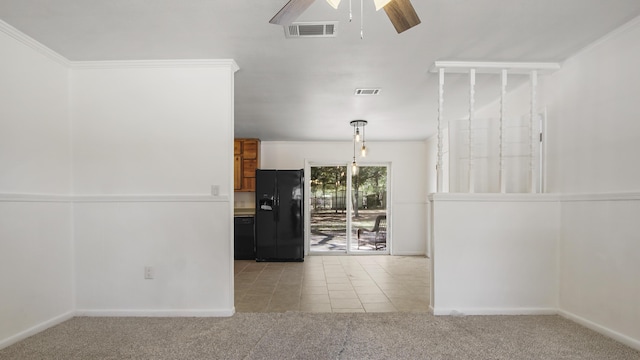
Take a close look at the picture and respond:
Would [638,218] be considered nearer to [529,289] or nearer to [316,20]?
[529,289]

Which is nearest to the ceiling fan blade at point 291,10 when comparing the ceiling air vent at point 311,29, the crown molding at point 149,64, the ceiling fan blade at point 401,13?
the ceiling fan blade at point 401,13

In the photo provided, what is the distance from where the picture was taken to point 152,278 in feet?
10.1

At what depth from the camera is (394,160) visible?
23.5 feet

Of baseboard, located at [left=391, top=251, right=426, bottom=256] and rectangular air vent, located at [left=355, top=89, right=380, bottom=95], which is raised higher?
rectangular air vent, located at [left=355, top=89, right=380, bottom=95]

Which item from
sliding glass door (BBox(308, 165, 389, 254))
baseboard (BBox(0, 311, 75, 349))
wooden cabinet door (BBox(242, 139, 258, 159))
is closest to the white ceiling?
baseboard (BBox(0, 311, 75, 349))

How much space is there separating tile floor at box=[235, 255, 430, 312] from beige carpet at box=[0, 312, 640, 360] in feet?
1.32

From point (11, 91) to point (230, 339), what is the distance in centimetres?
243

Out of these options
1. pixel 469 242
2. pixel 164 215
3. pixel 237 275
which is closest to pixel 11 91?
pixel 164 215

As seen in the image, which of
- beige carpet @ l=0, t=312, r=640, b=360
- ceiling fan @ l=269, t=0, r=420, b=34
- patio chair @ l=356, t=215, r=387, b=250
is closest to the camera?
ceiling fan @ l=269, t=0, r=420, b=34

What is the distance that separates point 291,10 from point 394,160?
5.73 meters

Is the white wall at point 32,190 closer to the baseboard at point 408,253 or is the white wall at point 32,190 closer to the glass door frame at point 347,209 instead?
the glass door frame at point 347,209

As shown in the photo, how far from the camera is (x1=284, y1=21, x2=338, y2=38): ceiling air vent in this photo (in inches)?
95.1

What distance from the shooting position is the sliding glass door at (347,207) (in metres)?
7.24

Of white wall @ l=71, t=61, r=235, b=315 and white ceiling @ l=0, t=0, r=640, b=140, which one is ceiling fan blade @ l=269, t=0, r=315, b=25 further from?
white wall @ l=71, t=61, r=235, b=315
